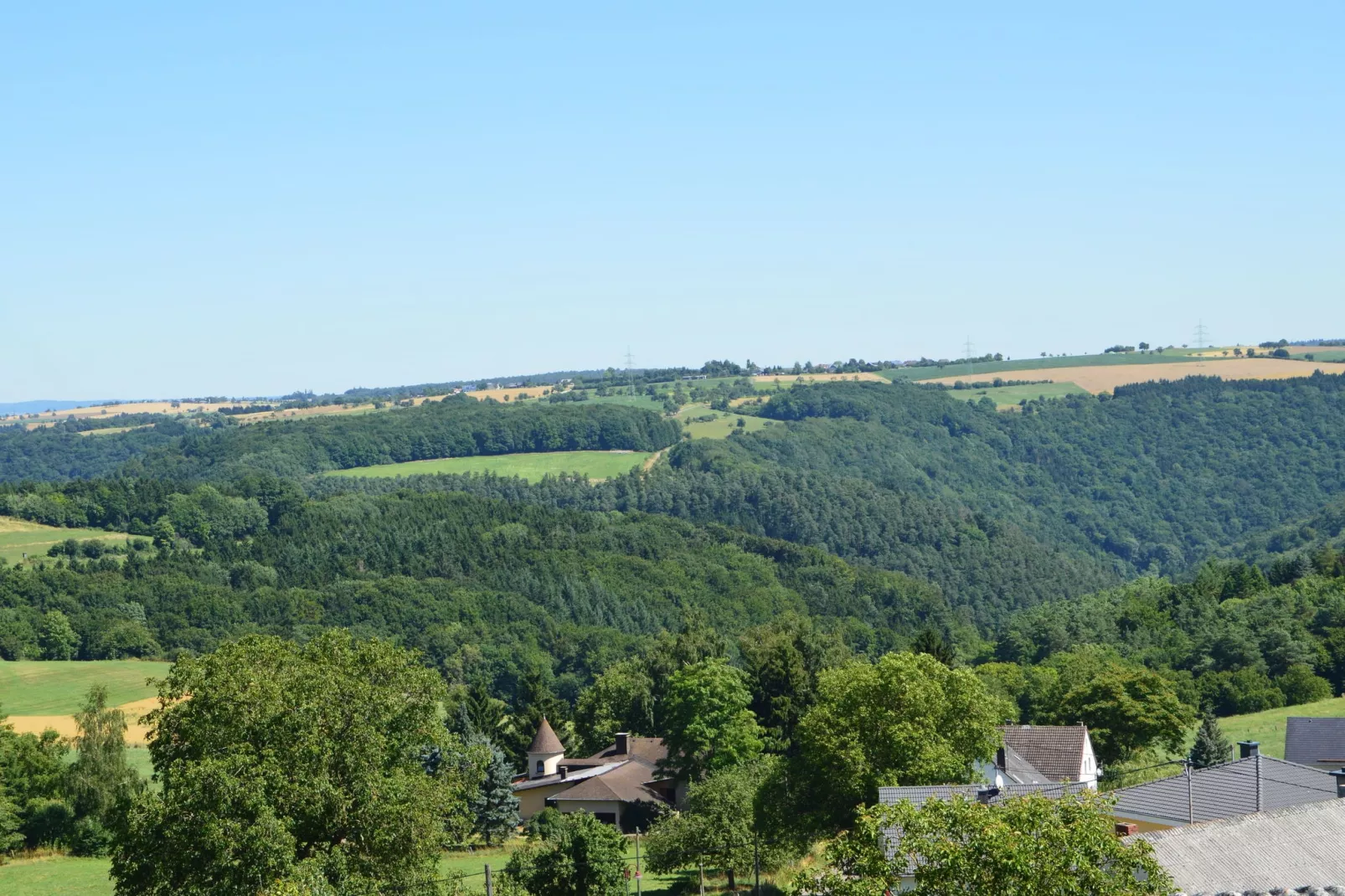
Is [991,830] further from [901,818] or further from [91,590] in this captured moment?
[91,590]

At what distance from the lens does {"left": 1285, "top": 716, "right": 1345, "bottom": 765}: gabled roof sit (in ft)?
164

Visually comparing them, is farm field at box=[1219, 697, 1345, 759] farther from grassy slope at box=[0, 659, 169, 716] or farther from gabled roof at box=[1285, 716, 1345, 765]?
grassy slope at box=[0, 659, 169, 716]

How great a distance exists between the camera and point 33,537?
17000 cm

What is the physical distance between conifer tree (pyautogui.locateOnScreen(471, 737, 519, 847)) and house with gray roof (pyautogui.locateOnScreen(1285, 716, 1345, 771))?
33.9 m

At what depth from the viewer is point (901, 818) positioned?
2344cm

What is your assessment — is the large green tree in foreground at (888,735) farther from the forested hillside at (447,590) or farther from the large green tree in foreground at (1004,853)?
the forested hillside at (447,590)

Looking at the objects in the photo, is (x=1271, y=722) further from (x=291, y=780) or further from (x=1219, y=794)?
(x=291, y=780)

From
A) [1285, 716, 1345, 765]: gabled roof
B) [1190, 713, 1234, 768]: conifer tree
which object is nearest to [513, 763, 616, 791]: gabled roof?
[1190, 713, 1234, 768]: conifer tree

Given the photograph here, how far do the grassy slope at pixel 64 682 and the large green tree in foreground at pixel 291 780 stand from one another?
7221 centimetres

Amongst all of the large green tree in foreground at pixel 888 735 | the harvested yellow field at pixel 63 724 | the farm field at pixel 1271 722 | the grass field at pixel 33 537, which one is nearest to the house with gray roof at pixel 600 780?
the large green tree in foreground at pixel 888 735

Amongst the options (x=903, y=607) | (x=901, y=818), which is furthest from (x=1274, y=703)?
(x=903, y=607)

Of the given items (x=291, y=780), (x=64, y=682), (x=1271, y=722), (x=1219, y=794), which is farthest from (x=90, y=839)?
(x=1271, y=722)

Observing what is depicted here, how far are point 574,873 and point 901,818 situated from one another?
2493 cm

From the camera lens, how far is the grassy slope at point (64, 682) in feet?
356
